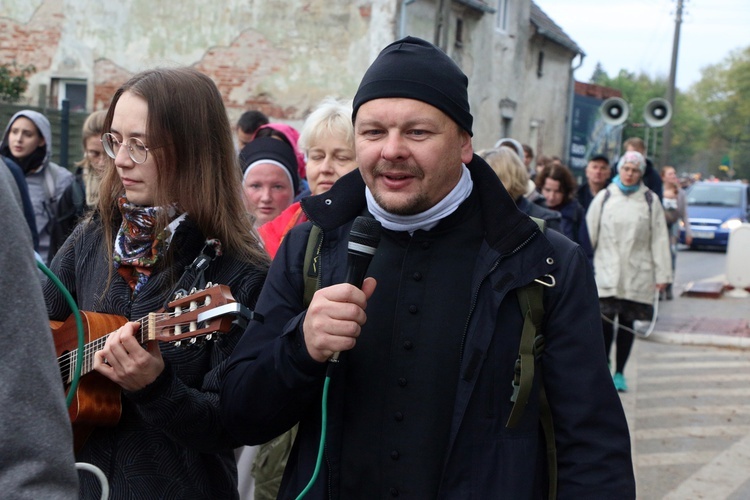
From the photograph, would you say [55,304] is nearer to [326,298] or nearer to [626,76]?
[326,298]

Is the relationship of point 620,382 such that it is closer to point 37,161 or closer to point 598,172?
point 598,172

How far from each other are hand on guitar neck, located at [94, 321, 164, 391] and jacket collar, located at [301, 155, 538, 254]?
1.71 ft

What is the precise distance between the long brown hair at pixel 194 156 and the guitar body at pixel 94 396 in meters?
0.30

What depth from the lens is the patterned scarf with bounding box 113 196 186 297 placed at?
288 centimetres

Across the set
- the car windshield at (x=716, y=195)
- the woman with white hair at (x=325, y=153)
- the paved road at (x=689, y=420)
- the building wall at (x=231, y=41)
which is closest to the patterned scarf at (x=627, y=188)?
the paved road at (x=689, y=420)

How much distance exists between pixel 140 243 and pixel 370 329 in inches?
31.0

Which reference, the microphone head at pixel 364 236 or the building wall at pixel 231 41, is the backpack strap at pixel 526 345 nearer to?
the microphone head at pixel 364 236

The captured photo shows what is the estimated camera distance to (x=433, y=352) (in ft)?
7.97

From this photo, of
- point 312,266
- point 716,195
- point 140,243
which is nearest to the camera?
point 312,266

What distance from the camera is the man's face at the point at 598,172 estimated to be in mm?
10797

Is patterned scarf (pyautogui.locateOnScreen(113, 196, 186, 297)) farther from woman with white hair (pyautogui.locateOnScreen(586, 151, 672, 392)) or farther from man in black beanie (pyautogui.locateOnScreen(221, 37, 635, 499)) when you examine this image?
woman with white hair (pyautogui.locateOnScreen(586, 151, 672, 392))

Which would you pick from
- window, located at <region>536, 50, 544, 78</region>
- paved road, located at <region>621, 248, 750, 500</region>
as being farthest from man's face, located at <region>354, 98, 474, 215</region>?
window, located at <region>536, 50, 544, 78</region>

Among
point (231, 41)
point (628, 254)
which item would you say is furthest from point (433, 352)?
point (231, 41)

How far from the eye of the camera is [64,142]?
14180 mm
